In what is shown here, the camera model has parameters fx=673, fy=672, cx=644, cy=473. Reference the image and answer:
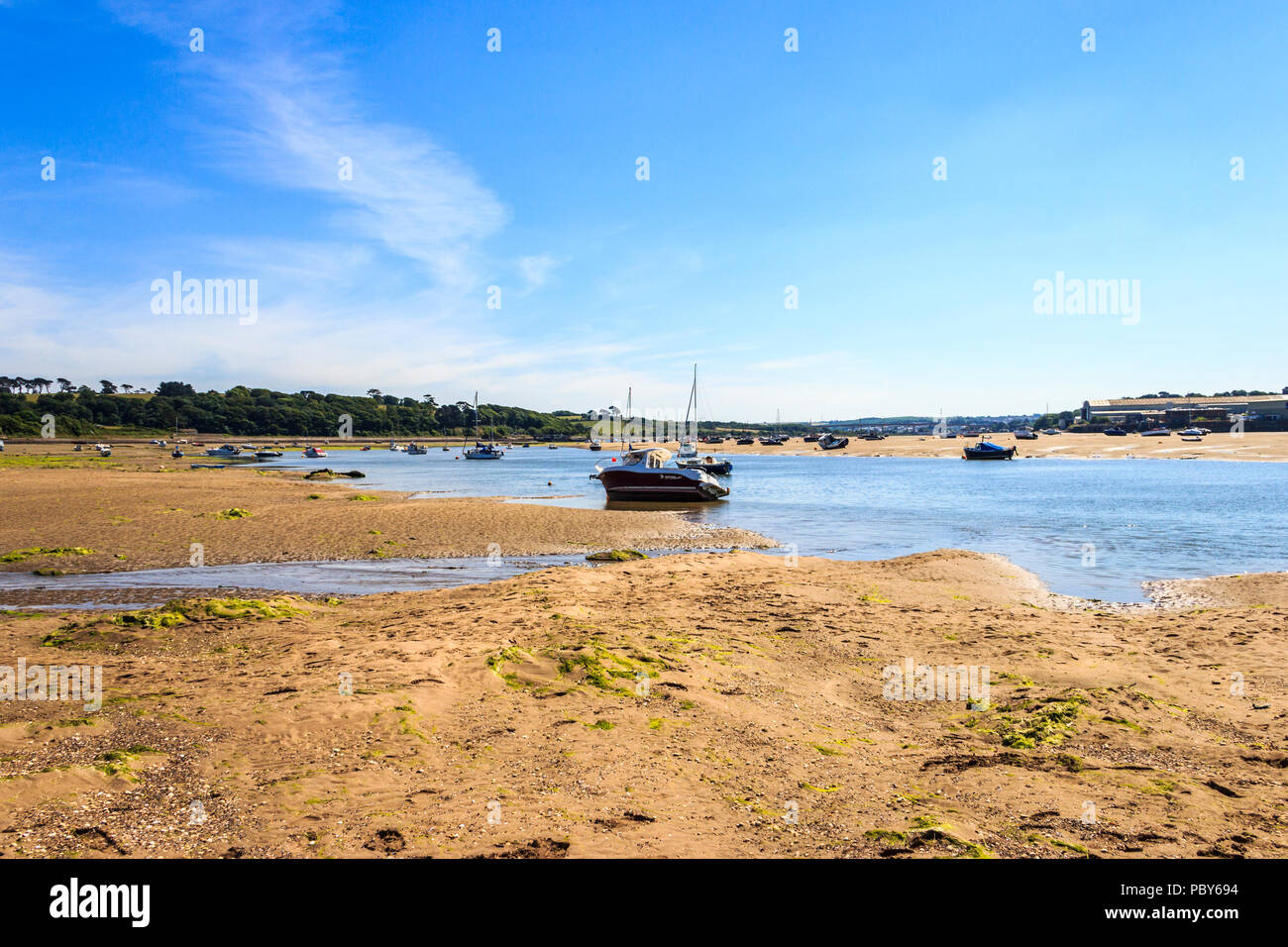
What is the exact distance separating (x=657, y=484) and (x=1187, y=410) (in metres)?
151

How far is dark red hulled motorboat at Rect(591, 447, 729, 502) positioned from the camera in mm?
48750

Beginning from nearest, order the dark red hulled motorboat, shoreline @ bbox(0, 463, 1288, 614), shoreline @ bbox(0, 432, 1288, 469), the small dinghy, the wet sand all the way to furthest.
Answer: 1. shoreline @ bbox(0, 463, 1288, 614)
2. the wet sand
3. the dark red hulled motorboat
4. shoreline @ bbox(0, 432, 1288, 469)
5. the small dinghy

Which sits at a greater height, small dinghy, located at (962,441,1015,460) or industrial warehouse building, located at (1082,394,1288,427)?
industrial warehouse building, located at (1082,394,1288,427)

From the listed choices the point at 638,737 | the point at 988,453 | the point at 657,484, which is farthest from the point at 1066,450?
the point at 638,737

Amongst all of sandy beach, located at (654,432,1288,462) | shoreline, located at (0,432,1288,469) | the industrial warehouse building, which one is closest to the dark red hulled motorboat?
shoreline, located at (0,432,1288,469)

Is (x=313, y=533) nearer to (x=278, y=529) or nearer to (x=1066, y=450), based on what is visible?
(x=278, y=529)

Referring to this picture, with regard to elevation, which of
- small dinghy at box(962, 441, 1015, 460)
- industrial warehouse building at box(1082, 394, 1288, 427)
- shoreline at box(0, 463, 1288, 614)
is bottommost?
shoreline at box(0, 463, 1288, 614)

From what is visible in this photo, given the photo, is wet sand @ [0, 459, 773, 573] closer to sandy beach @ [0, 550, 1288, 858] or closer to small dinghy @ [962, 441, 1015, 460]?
sandy beach @ [0, 550, 1288, 858]

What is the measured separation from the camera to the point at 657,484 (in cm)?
4884

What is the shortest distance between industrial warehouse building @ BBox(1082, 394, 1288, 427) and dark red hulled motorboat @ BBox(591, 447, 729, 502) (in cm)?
14186

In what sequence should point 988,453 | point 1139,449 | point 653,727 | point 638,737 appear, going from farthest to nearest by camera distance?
1. point 1139,449
2. point 988,453
3. point 653,727
4. point 638,737

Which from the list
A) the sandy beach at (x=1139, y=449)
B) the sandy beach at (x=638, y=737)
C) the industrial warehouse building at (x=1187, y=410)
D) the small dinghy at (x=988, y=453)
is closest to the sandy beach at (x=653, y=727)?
the sandy beach at (x=638, y=737)

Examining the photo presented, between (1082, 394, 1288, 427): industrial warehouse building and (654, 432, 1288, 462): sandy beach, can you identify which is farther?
(1082, 394, 1288, 427): industrial warehouse building
